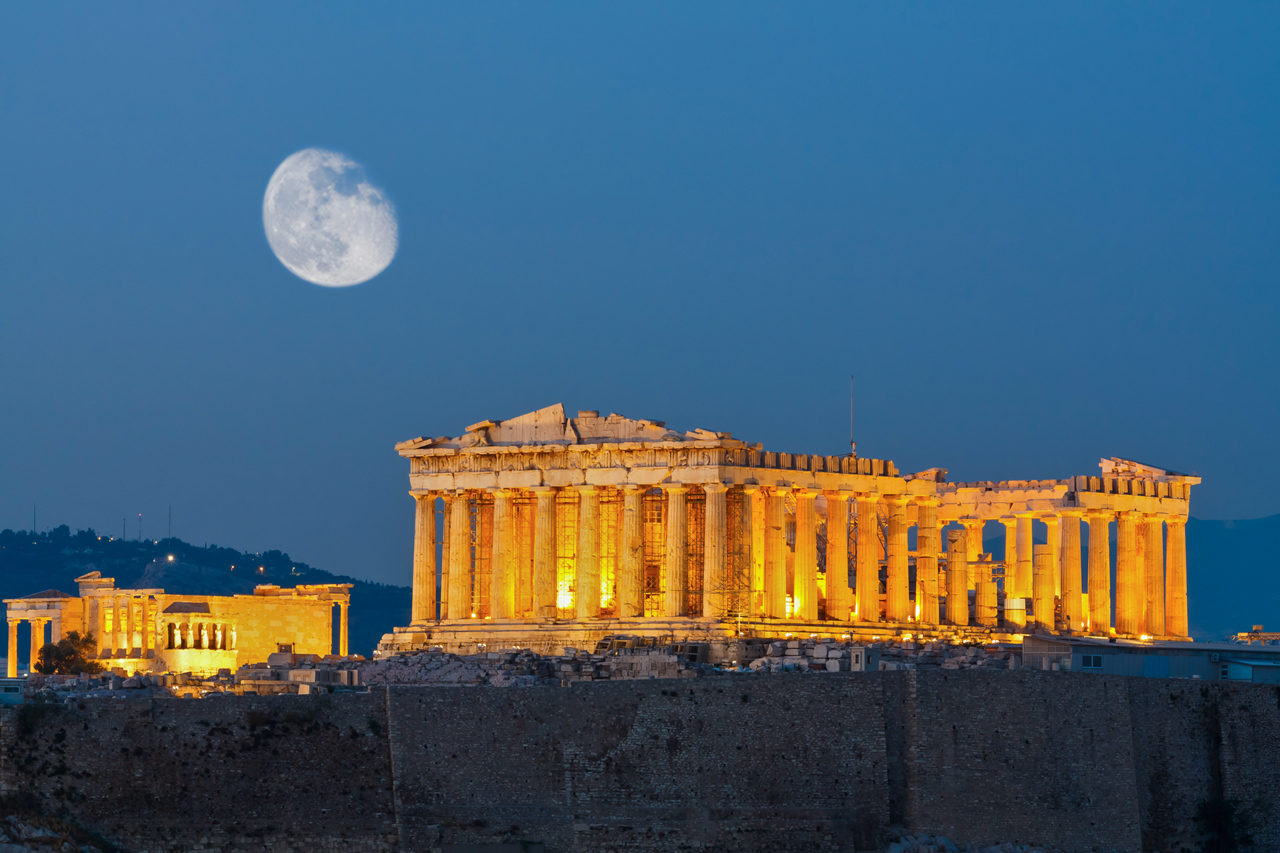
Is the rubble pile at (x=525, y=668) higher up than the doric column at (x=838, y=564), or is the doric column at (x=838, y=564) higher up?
the doric column at (x=838, y=564)

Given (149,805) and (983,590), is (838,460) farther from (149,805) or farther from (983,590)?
(149,805)

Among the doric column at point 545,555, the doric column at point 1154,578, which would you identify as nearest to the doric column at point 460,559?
the doric column at point 545,555

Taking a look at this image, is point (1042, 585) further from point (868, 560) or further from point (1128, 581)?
point (868, 560)

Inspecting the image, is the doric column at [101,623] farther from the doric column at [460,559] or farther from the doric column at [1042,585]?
the doric column at [1042,585]

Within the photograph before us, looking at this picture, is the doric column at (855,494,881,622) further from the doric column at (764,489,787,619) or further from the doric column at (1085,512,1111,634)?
the doric column at (1085,512,1111,634)

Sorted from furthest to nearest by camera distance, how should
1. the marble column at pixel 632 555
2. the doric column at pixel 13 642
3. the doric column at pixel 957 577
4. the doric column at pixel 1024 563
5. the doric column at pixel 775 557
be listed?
the doric column at pixel 13 642
the doric column at pixel 1024 563
the doric column at pixel 957 577
the doric column at pixel 775 557
the marble column at pixel 632 555

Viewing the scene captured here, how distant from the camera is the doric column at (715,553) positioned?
322 ft

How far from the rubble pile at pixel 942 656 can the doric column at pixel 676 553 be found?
907cm

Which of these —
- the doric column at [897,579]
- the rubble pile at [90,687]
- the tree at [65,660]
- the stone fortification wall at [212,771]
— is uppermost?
the doric column at [897,579]

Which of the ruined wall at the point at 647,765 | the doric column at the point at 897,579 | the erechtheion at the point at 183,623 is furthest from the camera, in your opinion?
the erechtheion at the point at 183,623

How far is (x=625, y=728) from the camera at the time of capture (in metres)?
74.6

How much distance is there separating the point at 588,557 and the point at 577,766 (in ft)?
90.5

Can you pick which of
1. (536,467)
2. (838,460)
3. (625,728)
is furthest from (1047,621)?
(625,728)

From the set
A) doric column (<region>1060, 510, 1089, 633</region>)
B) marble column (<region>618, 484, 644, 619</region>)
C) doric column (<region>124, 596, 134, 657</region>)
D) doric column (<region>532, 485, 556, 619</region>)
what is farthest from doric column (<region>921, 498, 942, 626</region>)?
doric column (<region>124, 596, 134, 657</region>)
